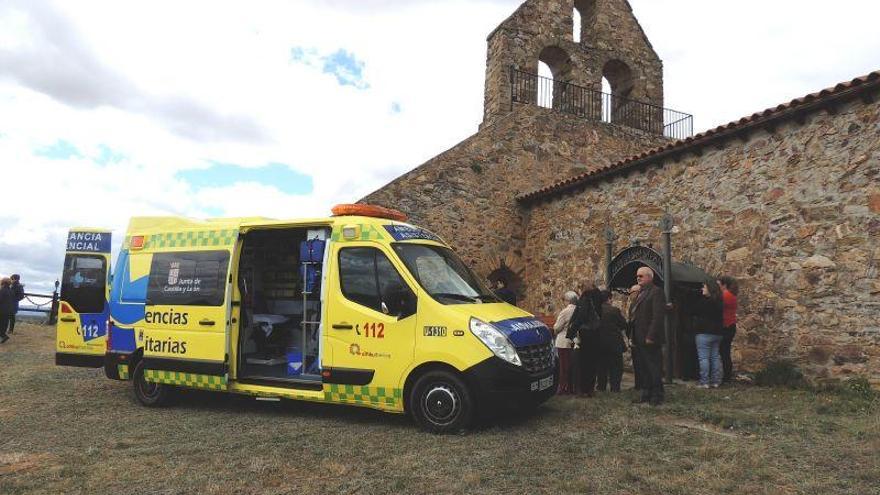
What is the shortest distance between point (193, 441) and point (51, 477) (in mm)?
1205

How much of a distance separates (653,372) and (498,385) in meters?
2.42

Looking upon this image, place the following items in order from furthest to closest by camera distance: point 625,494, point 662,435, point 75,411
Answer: point 75,411 < point 662,435 < point 625,494

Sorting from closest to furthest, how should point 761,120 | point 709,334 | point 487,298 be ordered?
1. point 487,298
2. point 709,334
3. point 761,120

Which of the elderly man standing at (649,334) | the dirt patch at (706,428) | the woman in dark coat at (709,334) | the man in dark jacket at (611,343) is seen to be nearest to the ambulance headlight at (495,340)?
the dirt patch at (706,428)

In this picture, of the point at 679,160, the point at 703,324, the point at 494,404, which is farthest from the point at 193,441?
the point at 679,160

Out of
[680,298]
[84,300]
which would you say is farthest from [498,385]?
[84,300]

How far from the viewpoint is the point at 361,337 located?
18.7ft

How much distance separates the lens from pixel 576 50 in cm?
1588

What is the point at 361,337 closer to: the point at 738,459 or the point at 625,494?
the point at 625,494

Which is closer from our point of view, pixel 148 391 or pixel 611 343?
pixel 148 391

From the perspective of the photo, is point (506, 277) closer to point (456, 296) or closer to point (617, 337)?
point (617, 337)

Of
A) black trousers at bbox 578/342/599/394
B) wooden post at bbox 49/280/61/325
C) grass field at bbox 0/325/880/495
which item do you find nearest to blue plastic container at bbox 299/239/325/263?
grass field at bbox 0/325/880/495

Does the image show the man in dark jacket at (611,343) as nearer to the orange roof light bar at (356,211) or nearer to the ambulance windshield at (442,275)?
the ambulance windshield at (442,275)

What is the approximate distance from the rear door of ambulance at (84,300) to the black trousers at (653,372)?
24.1 ft
